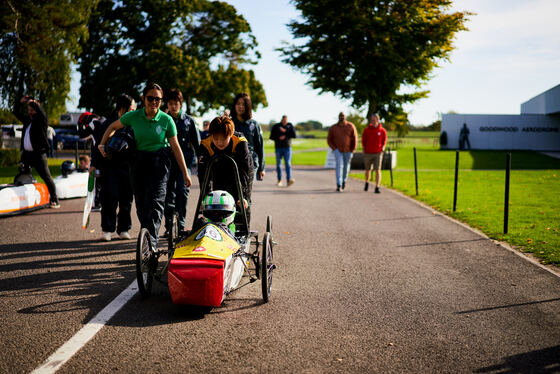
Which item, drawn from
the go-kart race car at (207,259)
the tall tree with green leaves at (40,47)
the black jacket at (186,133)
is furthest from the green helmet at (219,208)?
the tall tree with green leaves at (40,47)

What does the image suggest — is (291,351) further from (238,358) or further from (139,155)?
(139,155)

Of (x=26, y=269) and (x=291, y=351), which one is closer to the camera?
(x=291, y=351)

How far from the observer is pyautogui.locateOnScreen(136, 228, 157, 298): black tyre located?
15.1ft

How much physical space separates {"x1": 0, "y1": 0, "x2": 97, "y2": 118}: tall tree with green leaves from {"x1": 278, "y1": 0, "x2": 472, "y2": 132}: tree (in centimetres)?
1452

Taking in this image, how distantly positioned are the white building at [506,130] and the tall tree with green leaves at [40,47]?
3751 centimetres

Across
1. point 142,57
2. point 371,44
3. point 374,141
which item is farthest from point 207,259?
point 142,57

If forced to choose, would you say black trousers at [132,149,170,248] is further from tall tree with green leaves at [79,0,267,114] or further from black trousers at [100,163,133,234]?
tall tree with green leaves at [79,0,267,114]

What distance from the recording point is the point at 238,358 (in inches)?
138

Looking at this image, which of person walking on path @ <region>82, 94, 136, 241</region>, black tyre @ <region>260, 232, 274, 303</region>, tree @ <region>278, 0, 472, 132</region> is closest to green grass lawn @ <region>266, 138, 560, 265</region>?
black tyre @ <region>260, 232, 274, 303</region>

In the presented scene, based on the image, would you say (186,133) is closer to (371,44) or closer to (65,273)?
(65,273)

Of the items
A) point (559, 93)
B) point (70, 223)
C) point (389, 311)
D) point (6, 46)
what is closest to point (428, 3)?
point (559, 93)

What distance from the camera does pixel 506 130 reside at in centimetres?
4969

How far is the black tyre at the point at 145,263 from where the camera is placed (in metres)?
4.61

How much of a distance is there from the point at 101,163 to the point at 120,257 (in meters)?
1.69
